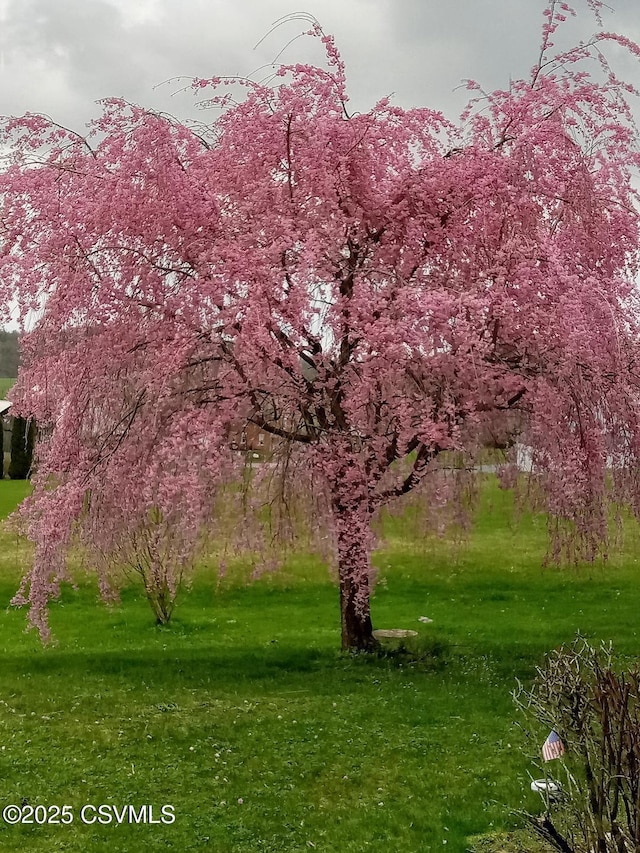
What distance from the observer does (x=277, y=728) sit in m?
8.98

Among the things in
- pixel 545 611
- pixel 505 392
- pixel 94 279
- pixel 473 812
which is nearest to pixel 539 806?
pixel 473 812

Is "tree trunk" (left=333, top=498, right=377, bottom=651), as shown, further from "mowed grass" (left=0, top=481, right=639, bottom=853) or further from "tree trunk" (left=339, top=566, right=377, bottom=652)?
"mowed grass" (left=0, top=481, right=639, bottom=853)

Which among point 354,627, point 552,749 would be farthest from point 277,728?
point 552,749

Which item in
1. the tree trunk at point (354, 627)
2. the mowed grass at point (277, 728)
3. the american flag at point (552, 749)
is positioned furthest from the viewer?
the tree trunk at point (354, 627)

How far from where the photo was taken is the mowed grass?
675cm

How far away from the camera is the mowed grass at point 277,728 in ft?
22.2

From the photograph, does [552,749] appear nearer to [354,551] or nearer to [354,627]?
[354,551]

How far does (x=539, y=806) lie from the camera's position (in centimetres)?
692

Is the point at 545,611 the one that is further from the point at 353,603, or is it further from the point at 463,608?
the point at 353,603

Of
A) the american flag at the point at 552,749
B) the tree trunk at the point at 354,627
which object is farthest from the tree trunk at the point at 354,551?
the american flag at the point at 552,749

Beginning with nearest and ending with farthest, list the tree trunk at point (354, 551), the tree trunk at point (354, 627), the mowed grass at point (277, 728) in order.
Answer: the mowed grass at point (277, 728)
the tree trunk at point (354, 551)
the tree trunk at point (354, 627)

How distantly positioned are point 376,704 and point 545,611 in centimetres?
846

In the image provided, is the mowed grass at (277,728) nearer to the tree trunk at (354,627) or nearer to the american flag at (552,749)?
the tree trunk at (354,627)

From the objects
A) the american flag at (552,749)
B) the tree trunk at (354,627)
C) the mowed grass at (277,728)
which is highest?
the american flag at (552,749)
